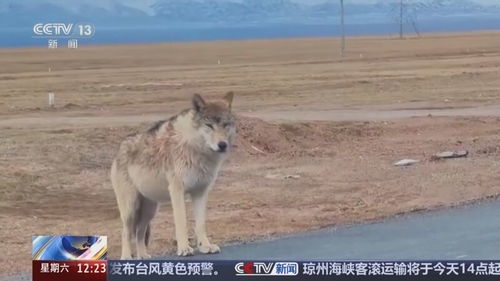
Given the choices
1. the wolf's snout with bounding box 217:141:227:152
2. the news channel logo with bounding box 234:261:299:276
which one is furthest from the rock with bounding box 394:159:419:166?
the news channel logo with bounding box 234:261:299:276

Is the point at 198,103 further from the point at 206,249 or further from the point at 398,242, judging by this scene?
the point at 398,242

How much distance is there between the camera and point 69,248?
5.64 meters

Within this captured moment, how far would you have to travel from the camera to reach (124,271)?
5840mm

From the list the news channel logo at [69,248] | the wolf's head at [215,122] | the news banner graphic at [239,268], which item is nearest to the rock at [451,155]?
the wolf's head at [215,122]

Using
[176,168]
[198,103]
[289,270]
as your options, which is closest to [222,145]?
[198,103]

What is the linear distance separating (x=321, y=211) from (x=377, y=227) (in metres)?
1.70

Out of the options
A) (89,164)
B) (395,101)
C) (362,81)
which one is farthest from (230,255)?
(362,81)

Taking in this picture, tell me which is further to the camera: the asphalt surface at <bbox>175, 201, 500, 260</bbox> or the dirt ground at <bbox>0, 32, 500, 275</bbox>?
the dirt ground at <bbox>0, 32, 500, 275</bbox>

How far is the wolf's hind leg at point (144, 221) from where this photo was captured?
998 centimetres

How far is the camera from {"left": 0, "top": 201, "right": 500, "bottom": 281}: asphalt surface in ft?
33.5

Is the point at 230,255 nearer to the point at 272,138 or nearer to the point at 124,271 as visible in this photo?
the point at 124,271

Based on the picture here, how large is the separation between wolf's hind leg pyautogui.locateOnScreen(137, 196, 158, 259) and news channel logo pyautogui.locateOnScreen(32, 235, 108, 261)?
4241 millimetres

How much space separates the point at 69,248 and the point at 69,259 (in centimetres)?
8

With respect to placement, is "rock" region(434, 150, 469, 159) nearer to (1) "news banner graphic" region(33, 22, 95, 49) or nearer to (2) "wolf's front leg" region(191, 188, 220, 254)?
(2) "wolf's front leg" region(191, 188, 220, 254)
